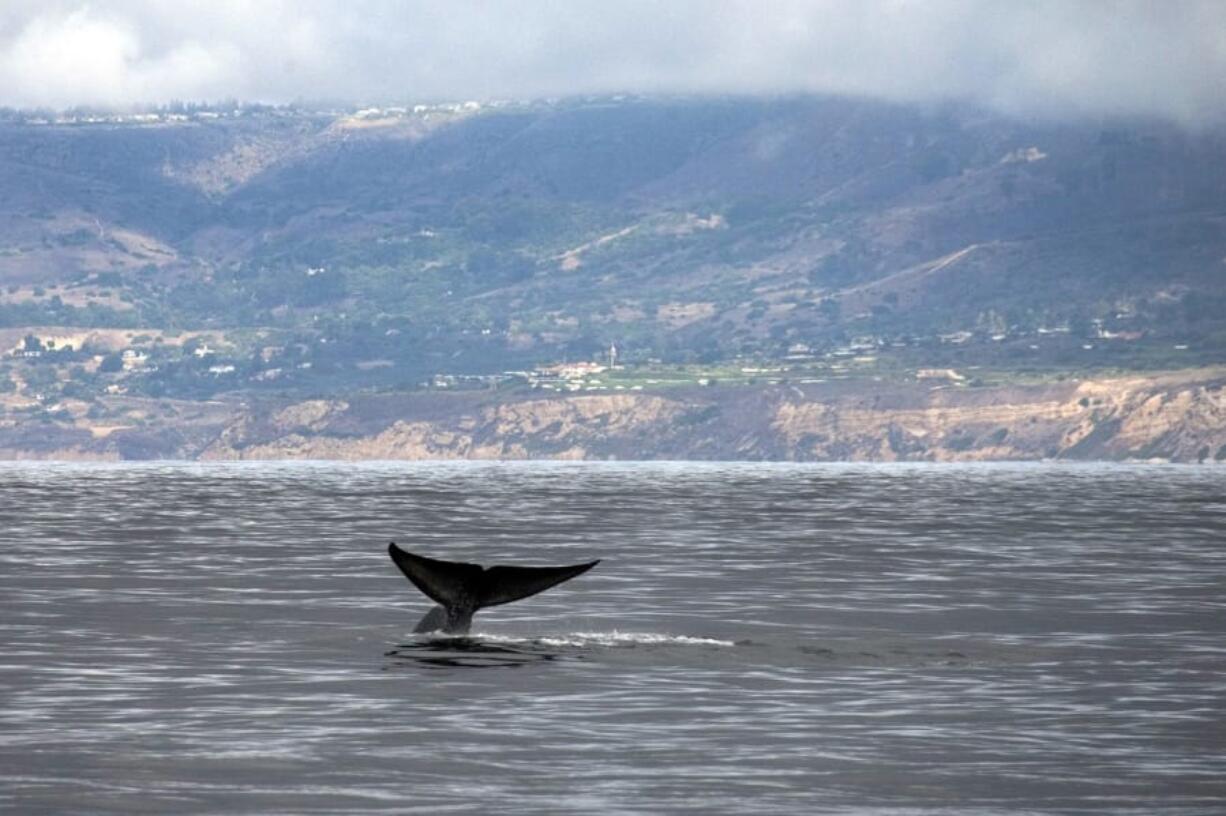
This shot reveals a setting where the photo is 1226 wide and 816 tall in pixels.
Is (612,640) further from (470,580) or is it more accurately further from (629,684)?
(629,684)

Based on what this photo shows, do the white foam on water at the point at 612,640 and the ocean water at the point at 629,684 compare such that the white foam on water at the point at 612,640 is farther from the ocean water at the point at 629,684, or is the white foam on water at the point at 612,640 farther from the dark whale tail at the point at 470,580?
the dark whale tail at the point at 470,580

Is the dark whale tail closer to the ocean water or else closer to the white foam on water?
the ocean water

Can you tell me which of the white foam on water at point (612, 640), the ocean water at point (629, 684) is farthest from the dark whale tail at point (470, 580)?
the white foam on water at point (612, 640)

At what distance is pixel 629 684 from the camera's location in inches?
1746

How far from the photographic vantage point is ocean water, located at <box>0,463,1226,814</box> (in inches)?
1313

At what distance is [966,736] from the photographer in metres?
37.7

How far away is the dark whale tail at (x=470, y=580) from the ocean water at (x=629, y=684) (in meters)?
1.05

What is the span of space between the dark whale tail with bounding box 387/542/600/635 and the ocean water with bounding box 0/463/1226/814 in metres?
1.05

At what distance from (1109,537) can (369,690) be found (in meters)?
64.6

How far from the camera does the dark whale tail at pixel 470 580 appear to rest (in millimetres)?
45656

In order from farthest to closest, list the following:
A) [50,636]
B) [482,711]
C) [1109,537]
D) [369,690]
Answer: [1109,537] → [50,636] → [369,690] → [482,711]

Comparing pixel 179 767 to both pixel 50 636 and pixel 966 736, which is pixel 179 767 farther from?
pixel 50 636

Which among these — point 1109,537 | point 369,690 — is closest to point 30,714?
point 369,690

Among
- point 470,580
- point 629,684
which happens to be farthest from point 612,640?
point 629,684
